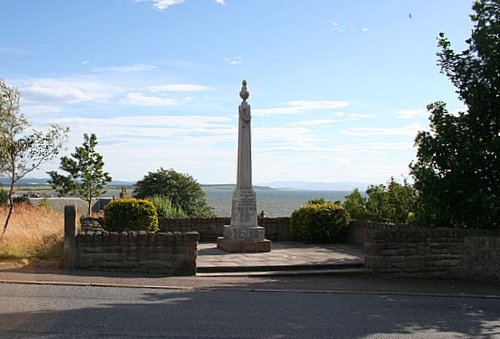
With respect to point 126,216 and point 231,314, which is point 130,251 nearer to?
point 126,216

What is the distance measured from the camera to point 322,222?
1958cm

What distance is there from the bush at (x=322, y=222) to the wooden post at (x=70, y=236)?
899cm

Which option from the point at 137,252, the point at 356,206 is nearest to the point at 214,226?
the point at 356,206

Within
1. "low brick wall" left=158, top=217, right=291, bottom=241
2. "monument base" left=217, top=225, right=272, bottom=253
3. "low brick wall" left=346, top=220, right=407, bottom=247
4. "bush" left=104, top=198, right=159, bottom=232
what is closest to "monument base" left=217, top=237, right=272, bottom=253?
"monument base" left=217, top=225, right=272, bottom=253

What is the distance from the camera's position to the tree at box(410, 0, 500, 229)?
45.3 feet

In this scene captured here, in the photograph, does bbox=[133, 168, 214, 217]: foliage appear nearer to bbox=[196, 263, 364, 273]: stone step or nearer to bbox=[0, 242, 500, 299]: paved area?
bbox=[0, 242, 500, 299]: paved area

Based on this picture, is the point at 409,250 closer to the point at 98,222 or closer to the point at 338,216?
the point at 338,216

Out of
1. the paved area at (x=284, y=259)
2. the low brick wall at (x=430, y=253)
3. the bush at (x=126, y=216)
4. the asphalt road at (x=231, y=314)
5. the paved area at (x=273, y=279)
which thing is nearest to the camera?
the asphalt road at (x=231, y=314)

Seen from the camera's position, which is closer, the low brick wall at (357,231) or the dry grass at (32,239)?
the dry grass at (32,239)

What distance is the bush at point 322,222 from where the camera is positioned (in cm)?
1956

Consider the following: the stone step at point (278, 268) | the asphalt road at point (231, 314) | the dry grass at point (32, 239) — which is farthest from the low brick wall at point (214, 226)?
the asphalt road at point (231, 314)

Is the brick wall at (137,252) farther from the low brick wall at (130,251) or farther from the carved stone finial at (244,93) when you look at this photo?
the carved stone finial at (244,93)

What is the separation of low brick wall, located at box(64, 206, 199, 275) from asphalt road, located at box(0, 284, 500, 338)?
2.08m

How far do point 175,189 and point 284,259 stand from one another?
13.1 metres
